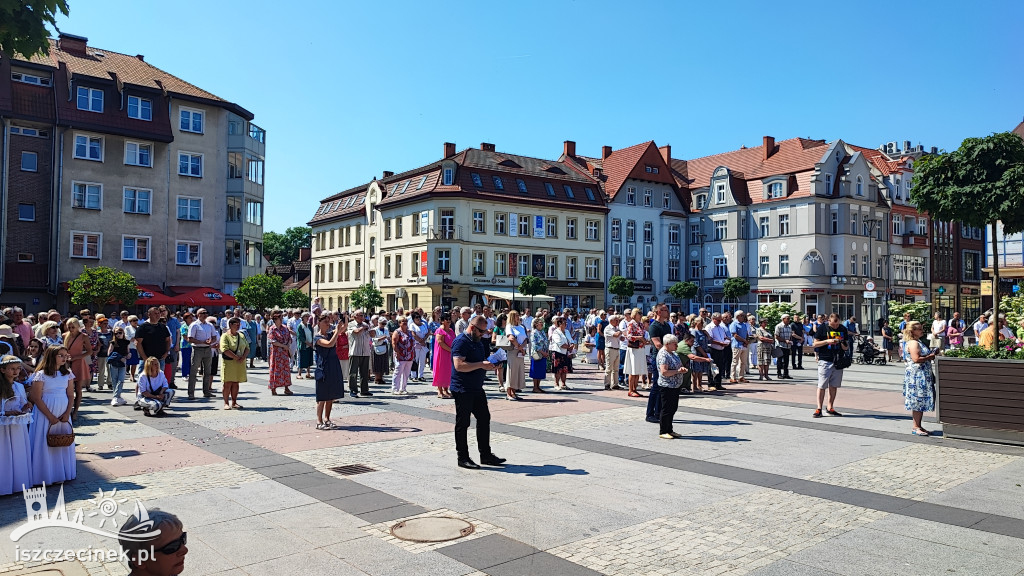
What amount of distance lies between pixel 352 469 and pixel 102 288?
1141 inches

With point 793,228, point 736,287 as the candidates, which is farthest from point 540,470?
point 793,228

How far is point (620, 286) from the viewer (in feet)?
177

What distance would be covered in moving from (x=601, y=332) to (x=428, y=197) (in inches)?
1289

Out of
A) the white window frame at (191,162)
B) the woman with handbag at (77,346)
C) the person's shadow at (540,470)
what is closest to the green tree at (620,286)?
the white window frame at (191,162)

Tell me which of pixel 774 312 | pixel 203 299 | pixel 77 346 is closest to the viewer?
pixel 77 346

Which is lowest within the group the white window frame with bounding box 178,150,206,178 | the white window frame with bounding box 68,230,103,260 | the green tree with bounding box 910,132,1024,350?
the green tree with bounding box 910,132,1024,350

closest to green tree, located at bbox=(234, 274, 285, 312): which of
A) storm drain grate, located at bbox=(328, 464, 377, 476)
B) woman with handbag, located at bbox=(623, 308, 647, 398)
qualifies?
woman with handbag, located at bbox=(623, 308, 647, 398)

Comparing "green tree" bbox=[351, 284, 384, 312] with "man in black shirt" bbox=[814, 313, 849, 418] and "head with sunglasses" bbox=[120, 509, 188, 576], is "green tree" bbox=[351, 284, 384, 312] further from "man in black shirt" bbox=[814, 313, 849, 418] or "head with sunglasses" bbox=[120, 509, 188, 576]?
"head with sunglasses" bbox=[120, 509, 188, 576]

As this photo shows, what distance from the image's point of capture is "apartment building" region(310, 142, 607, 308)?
51.7 meters

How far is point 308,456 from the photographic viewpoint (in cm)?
937

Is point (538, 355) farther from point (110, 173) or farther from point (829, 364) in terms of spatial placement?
point (110, 173)

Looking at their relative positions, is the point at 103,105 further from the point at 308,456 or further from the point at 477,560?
the point at 477,560

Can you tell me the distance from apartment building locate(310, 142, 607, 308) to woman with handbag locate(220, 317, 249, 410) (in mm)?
33998

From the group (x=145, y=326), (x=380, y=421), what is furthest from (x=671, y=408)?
(x=145, y=326)
